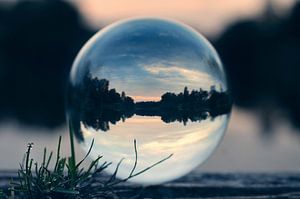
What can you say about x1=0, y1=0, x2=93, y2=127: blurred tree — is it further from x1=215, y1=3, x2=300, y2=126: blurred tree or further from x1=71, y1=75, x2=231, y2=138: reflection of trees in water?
x1=71, y1=75, x2=231, y2=138: reflection of trees in water

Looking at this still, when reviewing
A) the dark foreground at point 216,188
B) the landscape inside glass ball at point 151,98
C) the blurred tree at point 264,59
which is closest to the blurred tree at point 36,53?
the blurred tree at point 264,59

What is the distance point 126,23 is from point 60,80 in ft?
75.4

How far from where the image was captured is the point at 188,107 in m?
2.54

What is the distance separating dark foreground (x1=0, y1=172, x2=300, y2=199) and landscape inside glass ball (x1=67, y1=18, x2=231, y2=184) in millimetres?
91

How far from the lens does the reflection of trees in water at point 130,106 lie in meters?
2.47

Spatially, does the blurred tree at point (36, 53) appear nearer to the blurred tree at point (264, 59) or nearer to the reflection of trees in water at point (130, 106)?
the blurred tree at point (264, 59)

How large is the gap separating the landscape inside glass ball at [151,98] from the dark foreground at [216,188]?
0.30 ft

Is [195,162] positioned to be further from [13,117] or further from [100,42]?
[13,117]

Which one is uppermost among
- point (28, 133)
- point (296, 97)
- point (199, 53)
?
point (296, 97)

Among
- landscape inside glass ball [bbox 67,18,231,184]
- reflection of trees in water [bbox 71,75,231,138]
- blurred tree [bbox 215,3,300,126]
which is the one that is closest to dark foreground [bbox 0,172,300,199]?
landscape inside glass ball [bbox 67,18,231,184]

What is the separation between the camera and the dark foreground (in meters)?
2.79

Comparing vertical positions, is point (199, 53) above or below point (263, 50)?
below

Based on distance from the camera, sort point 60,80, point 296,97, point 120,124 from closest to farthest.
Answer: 1. point 120,124
2. point 296,97
3. point 60,80

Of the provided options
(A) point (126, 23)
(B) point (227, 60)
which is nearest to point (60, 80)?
(B) point (227, 60)
